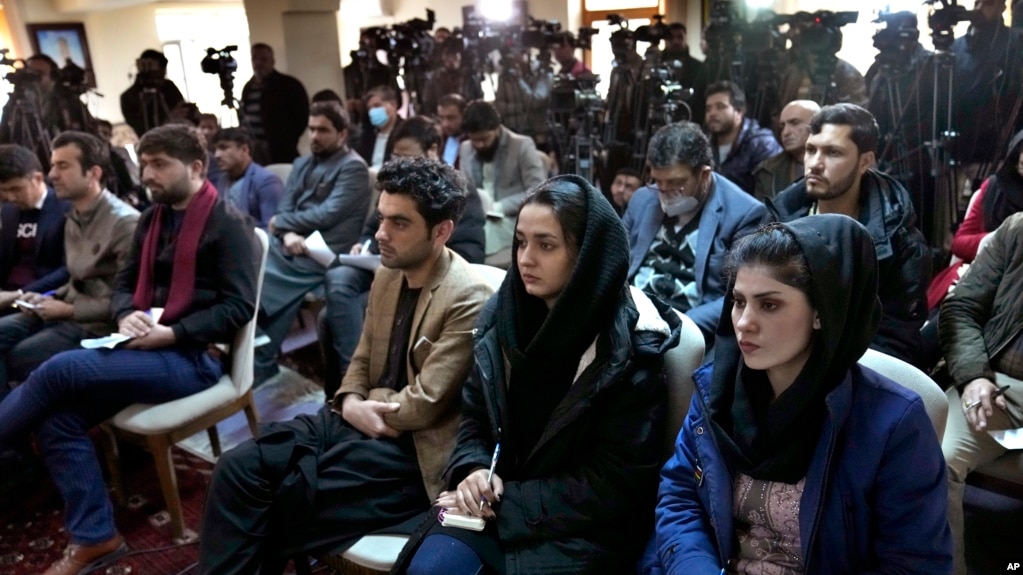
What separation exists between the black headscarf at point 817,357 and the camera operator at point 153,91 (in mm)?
3994

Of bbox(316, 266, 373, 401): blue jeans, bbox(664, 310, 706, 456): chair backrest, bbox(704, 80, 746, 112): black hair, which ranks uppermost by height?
bbox(704, 80, 746, 112): black hair

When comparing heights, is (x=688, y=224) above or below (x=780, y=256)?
below

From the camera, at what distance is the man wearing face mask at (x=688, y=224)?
81.3 inches

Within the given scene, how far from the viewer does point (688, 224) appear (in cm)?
215

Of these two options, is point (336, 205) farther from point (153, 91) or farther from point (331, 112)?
point (153, 91)

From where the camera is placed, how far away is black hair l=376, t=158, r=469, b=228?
65.4 inches

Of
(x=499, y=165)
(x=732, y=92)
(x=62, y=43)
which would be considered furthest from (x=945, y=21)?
(x=62, y=43)

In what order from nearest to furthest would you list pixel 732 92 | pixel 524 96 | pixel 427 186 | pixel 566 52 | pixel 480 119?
pixel 427 186
pixel 732 92
pixel 480 119
pixel 524 96
pixel 566 52

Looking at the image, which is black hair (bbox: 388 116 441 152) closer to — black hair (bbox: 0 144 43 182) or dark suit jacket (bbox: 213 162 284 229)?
dark suit jacket (bbox: 213 162 284 229)

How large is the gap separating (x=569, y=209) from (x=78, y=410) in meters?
1.44

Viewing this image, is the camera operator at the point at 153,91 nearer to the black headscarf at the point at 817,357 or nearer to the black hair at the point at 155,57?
the black hair at the point at 155,57

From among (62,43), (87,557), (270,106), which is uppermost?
(62,43)

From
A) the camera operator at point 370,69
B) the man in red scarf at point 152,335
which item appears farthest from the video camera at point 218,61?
the man in red scarf at point 152,335

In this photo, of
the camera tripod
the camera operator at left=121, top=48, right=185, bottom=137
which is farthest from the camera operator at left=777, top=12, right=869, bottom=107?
the camera tripod
